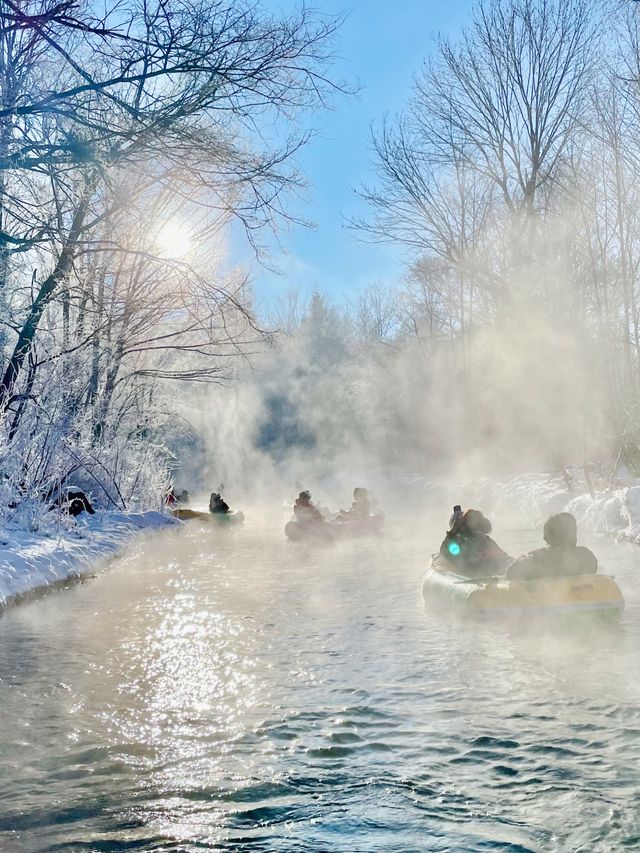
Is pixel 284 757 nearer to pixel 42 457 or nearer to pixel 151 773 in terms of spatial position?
pixel 151 773

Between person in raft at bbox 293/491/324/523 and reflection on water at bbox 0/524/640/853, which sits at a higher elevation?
person in raft at bbox 293/491/324/523

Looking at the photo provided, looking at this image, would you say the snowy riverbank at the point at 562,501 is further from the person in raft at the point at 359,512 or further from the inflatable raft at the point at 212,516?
the inflatable raft at the point at 212,516

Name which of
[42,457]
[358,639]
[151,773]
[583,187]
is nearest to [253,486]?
[583,187]

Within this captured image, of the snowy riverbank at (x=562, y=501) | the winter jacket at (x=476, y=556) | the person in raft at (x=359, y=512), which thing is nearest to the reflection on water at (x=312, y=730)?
the winter jacket at (x=476, y=556)

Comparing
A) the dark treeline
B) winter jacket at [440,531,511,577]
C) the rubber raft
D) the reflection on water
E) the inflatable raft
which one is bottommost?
the reflection on water

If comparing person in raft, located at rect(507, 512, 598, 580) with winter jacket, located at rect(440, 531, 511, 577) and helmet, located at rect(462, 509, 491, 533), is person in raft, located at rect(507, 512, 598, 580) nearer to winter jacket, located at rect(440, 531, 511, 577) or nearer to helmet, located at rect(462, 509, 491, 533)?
winter jacket, located at rect(440, 531, 511, 577)

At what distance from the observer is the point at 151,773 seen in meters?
5.06

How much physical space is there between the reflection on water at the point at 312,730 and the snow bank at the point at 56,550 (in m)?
0.47

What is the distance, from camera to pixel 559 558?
Result: 9031 millimetres

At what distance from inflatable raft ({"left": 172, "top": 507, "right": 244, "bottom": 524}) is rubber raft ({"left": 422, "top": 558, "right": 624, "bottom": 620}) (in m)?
15.5

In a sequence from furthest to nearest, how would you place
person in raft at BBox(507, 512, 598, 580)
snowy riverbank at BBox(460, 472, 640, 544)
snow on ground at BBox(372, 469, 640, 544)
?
snow on ground at BBox(372, 469, 640, 544) < snowy riverbank at BBox(460, 472, 640, 544) < person in raft at BBox(507, 512, 598, 580)

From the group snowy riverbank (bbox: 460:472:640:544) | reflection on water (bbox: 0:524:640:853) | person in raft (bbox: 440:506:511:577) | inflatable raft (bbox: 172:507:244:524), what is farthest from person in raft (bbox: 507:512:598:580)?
inflatable raft (bbox: 172:507:244:524)

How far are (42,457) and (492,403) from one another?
2592cm

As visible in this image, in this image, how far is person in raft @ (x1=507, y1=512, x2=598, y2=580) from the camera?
8.99 metres
